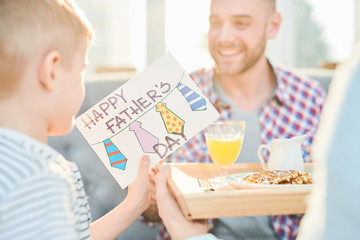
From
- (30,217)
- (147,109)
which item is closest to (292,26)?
(147,109)

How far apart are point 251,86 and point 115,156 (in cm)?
92

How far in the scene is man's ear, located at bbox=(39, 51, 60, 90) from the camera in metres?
0.81

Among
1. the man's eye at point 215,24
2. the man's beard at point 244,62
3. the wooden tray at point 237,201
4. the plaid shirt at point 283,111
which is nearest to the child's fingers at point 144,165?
the wooden tray at point 237,201

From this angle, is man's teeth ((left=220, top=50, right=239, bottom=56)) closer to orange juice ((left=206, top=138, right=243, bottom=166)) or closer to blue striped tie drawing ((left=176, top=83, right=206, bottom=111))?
orange juice ((left=206, top=138, right=243, bottom=166))

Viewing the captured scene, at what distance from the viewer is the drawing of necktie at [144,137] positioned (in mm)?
1119

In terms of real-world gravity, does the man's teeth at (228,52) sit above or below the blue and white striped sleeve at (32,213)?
below

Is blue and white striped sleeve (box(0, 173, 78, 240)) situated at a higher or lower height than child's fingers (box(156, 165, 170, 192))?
higher

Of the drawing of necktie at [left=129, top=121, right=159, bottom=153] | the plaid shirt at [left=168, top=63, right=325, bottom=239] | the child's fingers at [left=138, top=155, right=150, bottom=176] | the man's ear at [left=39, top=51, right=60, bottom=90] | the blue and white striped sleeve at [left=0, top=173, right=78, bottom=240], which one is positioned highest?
the man's ear at [left=39, top=51, right=60, bottom=90]

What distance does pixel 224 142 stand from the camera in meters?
1.29

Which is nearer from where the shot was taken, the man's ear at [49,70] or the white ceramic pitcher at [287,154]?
the man's ear at [49,70]

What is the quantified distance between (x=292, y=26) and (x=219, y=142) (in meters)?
2.32

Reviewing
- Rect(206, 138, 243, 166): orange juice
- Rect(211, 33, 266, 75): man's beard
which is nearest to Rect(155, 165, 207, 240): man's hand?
Rect(206, 138, 243, 166): orange juice

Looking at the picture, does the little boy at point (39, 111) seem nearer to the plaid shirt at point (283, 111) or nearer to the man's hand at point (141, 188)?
the man's hand at point (141, 188)

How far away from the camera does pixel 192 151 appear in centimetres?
168
